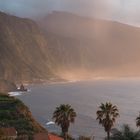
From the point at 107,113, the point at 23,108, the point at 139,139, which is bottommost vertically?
the point at 139,139

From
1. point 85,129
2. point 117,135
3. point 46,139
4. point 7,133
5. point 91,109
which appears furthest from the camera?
point 91,109

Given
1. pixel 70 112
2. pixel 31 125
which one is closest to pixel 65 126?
pixel 70 112

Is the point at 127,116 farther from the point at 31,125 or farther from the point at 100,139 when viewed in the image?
the point at 31,125

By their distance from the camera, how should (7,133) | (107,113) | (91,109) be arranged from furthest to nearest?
(91,109), (7,133), (107,113)

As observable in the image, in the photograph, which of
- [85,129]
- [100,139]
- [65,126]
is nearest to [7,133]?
[65,126]

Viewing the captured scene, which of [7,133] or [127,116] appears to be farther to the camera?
[127,116]

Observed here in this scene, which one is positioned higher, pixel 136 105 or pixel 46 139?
pixel 136 105
